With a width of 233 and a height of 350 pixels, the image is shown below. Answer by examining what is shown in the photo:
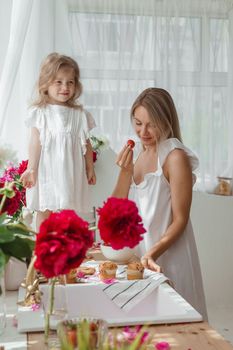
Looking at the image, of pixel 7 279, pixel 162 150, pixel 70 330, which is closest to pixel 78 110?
pixel 162 150

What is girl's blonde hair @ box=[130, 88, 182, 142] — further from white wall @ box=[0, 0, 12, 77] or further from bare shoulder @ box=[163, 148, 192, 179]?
white wall @ box=[0, 0, 12, 77]

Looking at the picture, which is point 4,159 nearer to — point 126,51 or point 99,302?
point 99,302

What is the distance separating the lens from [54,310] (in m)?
1.17

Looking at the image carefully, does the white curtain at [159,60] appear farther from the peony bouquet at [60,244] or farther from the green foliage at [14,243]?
the peony bouquet at [60,244]

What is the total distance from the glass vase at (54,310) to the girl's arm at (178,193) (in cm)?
93

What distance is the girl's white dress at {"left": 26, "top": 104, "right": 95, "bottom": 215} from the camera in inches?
119

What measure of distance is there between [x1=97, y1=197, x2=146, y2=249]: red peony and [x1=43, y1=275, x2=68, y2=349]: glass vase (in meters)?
0.16

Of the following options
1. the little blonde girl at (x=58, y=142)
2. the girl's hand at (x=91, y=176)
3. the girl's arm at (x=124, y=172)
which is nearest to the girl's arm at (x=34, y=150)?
the little blonde girl at (x=58, y=142)

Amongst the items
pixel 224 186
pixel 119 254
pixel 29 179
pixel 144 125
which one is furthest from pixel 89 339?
pixel 224 186

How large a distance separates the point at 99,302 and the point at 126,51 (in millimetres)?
2668

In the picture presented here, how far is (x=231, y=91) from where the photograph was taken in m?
4.26

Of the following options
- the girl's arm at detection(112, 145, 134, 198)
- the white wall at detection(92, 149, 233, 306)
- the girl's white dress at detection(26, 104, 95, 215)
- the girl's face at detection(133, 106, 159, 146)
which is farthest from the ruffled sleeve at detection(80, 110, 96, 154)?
the white wall at detection(92, 149, 233, 306)

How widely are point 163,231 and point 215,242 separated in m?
2.11

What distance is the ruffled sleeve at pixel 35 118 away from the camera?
119 inches
